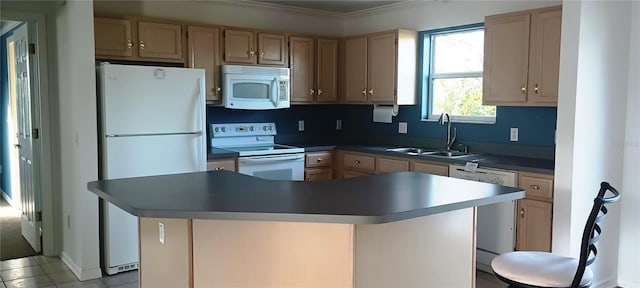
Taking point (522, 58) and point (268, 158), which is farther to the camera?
point (268, 158)

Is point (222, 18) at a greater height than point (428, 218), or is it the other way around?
point (222, 18)

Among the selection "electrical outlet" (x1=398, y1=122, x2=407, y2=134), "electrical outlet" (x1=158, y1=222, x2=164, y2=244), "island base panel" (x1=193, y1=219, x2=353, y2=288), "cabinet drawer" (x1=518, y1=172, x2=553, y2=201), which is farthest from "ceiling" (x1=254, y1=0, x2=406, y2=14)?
"island base panel" (x1=193, y1=219, x2=353, y2=288)

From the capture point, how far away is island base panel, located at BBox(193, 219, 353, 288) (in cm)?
221

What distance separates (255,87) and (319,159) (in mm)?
915

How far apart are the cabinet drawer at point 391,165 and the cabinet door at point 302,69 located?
112 cm

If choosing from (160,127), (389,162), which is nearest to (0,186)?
(160,127)

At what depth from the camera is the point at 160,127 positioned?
161 inches

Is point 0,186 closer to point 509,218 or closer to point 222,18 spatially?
point 222,18

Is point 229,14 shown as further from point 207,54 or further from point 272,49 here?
point 207,54

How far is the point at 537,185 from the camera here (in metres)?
3.62

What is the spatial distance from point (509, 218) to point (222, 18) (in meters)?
3.17

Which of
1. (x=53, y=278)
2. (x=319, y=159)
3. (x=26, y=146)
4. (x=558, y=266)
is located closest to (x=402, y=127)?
(x=319, y=159)

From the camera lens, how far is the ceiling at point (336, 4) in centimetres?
525

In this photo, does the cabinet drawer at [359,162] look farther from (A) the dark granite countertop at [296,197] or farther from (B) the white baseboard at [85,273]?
(B) the white baseboard at [85,273]
